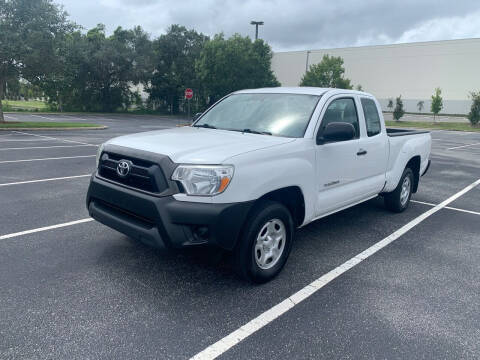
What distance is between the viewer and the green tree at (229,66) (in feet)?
137

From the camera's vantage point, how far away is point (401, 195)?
6488mm

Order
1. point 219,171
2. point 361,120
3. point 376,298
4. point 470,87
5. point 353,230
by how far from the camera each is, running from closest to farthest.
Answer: point 219,171 → point 376,298 → point 361,120 → point 353,230 → point 470,87

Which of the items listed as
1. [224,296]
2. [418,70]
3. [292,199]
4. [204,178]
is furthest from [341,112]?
[418,70]

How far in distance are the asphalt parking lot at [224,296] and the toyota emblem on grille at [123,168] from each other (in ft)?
3.32

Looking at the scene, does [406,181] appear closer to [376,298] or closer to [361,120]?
[361,120]

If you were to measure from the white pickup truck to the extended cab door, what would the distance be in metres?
0.01

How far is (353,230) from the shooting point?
18.6ft

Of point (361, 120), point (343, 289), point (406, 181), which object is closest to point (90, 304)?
point (343, 289)

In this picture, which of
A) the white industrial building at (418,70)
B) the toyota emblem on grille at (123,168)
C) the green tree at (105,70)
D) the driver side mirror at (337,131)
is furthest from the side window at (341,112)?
the white industrial building at (418,70)

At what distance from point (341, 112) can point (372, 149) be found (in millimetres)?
772

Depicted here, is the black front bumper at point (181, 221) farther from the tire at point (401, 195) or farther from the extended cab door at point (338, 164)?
the tire at point (401, 195)

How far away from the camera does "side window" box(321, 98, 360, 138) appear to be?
4605 millimetres

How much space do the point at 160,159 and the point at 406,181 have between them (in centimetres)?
468

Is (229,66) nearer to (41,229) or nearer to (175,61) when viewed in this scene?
(175,61)
